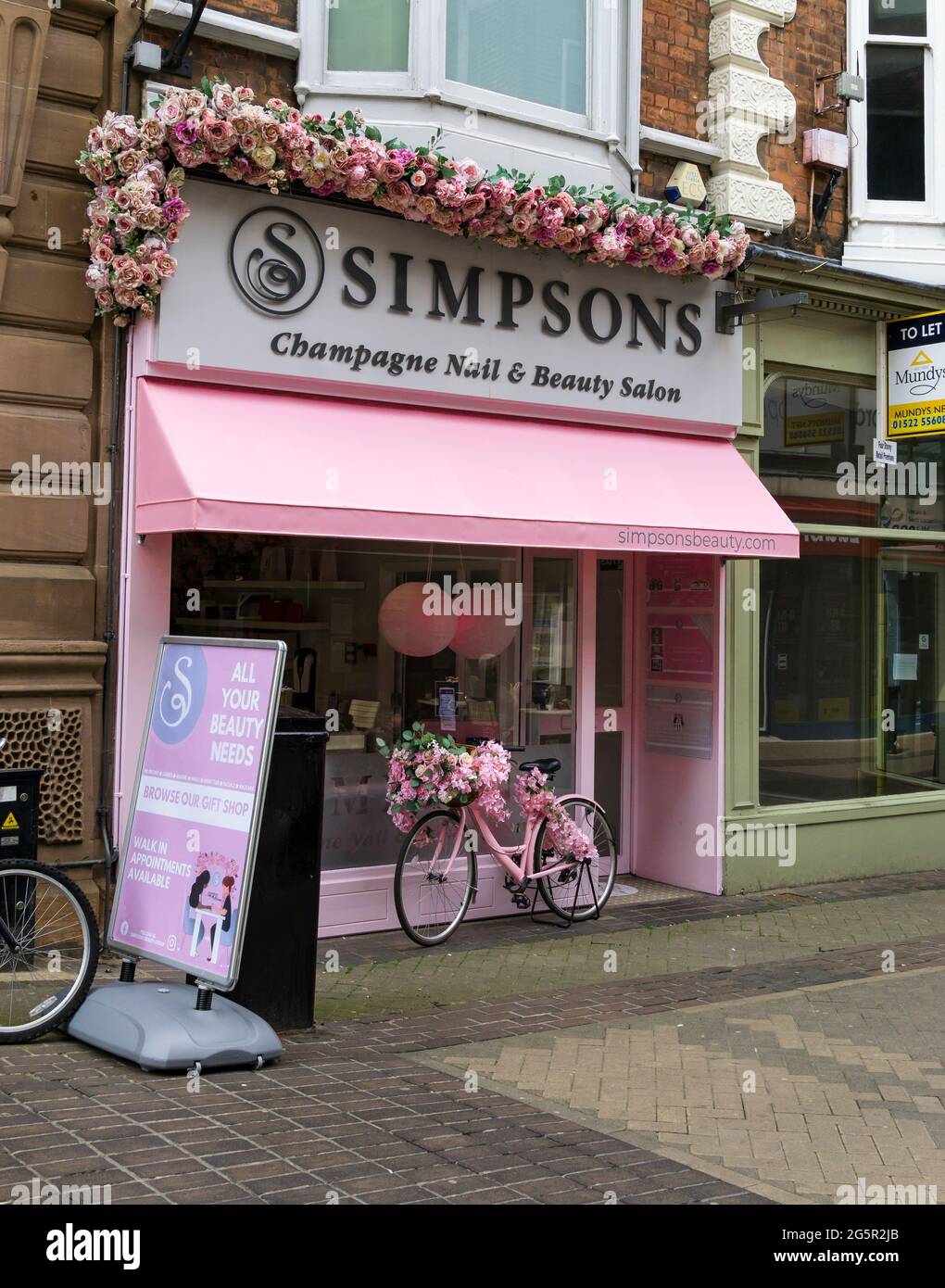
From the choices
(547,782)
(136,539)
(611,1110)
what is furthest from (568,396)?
(611,1110)

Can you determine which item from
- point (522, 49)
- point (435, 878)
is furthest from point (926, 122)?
point (435, 878)

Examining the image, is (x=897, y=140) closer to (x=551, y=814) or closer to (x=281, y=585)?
(x=551, y=814)

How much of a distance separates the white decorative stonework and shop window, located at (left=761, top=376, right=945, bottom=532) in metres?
1.29

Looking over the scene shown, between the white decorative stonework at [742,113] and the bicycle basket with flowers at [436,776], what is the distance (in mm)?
4647

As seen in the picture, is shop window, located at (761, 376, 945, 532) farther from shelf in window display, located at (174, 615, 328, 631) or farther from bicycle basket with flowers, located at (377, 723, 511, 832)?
shelf in window display, located at (174, 615, 328, 631)

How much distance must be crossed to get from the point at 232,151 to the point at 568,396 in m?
2.74

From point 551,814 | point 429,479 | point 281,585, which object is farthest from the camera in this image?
point 551,814

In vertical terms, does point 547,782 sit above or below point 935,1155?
above

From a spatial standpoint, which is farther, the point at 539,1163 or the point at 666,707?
the point at 666,707

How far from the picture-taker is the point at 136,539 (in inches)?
301

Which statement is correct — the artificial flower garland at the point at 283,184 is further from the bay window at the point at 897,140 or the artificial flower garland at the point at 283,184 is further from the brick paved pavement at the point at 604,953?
the brick paved pavement at the point at 604,953

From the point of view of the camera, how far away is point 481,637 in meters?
9.34

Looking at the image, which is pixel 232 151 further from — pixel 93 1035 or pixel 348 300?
pixel 93 1035

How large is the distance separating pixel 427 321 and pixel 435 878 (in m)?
3.37
